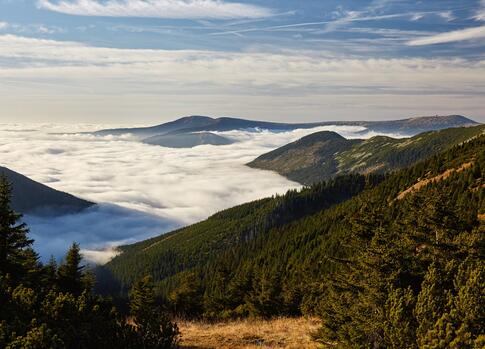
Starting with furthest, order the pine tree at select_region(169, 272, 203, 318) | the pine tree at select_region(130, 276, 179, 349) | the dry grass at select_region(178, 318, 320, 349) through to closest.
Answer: the pine tree at select_region(169, 272, 203, 318) < the dry grass at select_region(178, 318, 320, 349) < the pine tree at select_region(130, 276, 179, 349)

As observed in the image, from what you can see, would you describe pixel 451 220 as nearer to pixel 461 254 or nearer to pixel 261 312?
pixel 461 254

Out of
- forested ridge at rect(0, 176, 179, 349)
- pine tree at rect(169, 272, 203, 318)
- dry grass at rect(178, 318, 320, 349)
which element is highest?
forested ridge at rect(0, 176, 179, 349)

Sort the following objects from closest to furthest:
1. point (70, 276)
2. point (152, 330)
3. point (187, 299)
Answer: point (152, 330)
point (70, 276)
point (187, 299)

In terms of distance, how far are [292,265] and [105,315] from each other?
91642 millimetres

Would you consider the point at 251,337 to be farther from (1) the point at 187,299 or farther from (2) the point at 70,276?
(1) the point at 187,299

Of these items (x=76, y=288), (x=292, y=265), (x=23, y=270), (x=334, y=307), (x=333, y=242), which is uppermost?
(x=334, y=307)

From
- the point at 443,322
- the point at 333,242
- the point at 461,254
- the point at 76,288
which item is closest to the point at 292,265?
the point at 333,242

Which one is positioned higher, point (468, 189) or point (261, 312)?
point (468, 189)

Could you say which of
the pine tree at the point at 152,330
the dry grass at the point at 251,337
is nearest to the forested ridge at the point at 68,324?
the pine tree at the point at 152,330

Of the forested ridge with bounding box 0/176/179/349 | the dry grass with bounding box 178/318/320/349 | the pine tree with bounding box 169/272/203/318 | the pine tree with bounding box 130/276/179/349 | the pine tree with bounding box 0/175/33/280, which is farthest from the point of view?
the pine tree with bounding box 169/272/203/318

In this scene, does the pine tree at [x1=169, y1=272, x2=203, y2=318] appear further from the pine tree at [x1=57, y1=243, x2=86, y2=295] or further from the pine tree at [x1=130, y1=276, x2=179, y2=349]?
the pine tree at [x1=130, y1=276, x2=179, y2=349]

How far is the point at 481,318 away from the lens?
12992mm

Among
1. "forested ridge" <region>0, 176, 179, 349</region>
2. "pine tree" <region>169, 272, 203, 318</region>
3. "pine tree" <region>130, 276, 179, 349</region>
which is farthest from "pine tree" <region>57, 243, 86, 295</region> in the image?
"pine tree" <region>169, 272, 203, 318</region>

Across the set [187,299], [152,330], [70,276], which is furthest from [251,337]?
[187,299]
